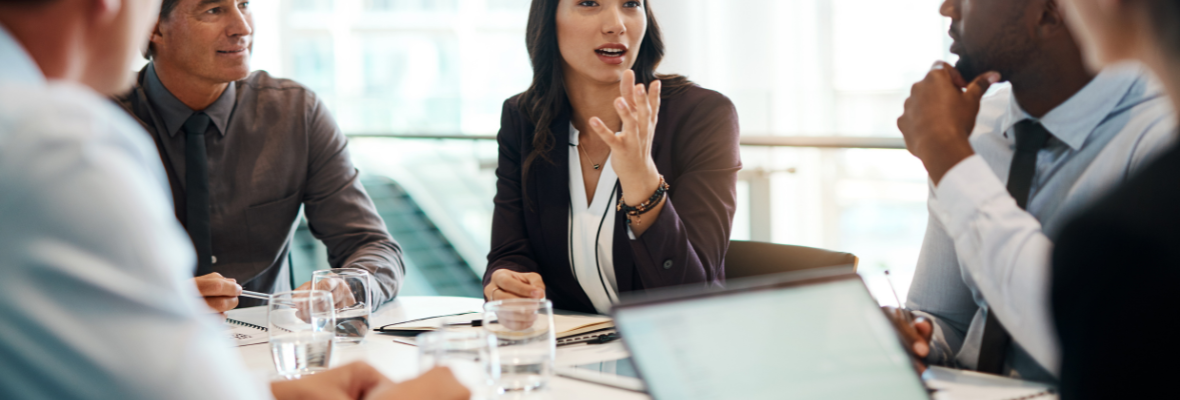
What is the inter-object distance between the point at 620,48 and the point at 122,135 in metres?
1.52

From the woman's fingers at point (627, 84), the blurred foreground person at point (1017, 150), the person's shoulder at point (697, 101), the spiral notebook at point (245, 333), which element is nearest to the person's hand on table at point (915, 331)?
the blurred foreground person at point (1017, 150)

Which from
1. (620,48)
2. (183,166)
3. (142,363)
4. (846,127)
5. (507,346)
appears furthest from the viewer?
(846,127)

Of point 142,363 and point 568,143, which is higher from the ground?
point 142,363

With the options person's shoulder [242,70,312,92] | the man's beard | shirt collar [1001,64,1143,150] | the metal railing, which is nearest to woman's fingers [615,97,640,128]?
the man's beard

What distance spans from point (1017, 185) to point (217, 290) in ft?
4.16

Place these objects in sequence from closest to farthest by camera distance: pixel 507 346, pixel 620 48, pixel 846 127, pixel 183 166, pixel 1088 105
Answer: pixel 507 346
pixel 1088 105
pixel 620 48
pixel 183 166
pixel 846 127

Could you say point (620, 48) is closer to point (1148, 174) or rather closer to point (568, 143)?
point (568, 143)

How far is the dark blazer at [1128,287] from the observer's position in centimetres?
54

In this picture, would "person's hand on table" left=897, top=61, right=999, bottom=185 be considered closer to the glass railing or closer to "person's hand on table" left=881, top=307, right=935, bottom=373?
"person's hand on table" left=881, top=307, right=935, bottom=373

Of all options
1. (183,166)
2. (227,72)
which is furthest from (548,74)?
(183,166)

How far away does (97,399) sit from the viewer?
481 mm

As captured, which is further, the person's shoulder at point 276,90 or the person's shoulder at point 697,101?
the person's shoulder at point 276,90

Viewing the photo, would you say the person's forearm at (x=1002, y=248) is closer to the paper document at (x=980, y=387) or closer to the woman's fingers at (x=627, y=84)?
the paper document at (x=980, y=387)

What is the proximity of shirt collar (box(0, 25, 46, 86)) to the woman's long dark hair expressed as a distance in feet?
4.69
